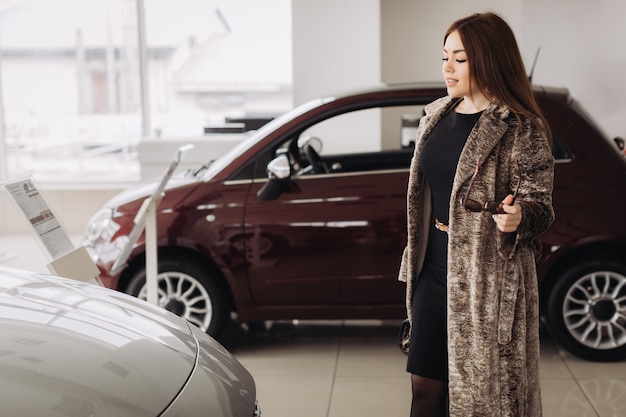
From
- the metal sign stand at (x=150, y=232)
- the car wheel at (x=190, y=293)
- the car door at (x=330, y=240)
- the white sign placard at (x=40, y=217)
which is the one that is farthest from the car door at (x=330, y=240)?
the white sign placard at (x=40, y=217)

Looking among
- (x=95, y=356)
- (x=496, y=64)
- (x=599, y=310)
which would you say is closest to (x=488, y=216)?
(x=496, y=64)

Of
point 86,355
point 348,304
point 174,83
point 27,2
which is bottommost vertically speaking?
point 348,304

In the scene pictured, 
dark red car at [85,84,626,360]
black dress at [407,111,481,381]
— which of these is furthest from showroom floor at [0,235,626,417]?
black dress at [407,111,481,381]

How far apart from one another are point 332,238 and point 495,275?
87.9 inches

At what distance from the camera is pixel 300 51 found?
8133 millimetres

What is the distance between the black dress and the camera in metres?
2.83

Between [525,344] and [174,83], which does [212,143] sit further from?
[525,344]

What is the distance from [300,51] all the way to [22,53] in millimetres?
3518

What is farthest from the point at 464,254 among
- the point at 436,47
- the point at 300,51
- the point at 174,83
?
the point at 174,83

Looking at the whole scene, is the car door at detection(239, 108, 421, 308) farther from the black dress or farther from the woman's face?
the woman's face

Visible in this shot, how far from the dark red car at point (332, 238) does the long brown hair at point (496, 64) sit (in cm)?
212

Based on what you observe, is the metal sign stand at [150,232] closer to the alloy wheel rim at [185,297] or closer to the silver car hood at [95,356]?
the alloy wheel rim at [185,297]

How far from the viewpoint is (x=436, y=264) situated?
2.91 meters

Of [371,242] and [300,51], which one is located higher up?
[300,51]
